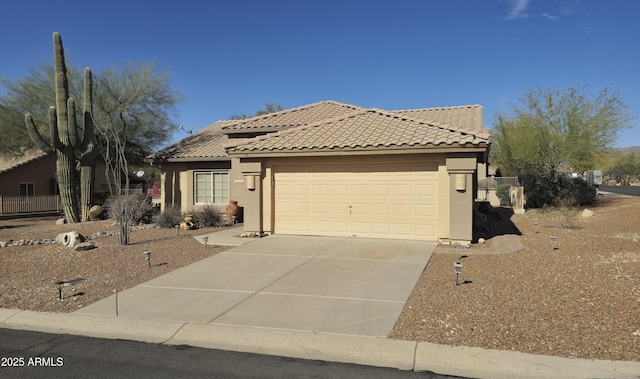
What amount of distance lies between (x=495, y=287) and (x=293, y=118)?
12445mm

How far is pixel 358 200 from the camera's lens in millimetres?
13266

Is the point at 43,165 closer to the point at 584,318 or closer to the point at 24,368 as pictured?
the point at 24,368

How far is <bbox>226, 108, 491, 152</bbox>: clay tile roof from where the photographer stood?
12.2 meters

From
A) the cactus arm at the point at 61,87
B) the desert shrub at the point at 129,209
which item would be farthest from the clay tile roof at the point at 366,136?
the cactus arm at the point at 61,87

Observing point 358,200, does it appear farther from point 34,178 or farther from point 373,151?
point 34,178

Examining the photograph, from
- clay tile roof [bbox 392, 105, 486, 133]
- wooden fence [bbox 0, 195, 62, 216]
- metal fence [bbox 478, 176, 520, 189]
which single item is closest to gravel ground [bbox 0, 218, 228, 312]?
clay tile roof [bbox 392, 105, 486, 133]

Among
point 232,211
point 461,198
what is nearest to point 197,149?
point 232,211

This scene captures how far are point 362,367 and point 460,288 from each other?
324 centimetres

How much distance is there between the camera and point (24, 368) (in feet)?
16.5

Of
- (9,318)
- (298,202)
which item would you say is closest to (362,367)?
(9,318)

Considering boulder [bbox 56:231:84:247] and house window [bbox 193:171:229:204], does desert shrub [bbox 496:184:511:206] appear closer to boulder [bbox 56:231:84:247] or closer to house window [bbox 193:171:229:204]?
house window [bbox 193:171:229:204]

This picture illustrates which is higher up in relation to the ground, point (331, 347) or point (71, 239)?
point (71, 239)

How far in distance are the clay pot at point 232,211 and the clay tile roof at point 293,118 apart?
115 inches

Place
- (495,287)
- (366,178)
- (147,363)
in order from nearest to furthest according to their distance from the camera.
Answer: (147,363) → (495,287) → (366,178)
